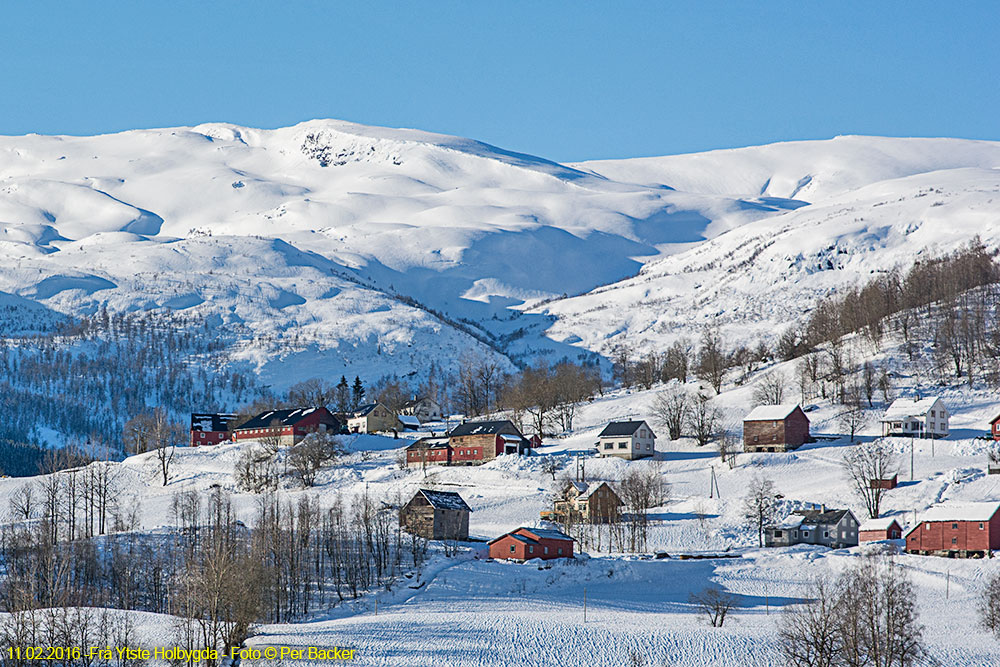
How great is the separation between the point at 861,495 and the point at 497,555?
28024 millimetres

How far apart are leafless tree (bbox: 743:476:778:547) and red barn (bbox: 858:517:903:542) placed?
6145 mm

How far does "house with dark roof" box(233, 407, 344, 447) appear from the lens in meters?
132

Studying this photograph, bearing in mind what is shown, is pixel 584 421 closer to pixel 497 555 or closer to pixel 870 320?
pixel 870 320

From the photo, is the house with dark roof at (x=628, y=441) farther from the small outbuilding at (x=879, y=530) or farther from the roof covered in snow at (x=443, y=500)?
the small outbuilding at (x=879, y=530)

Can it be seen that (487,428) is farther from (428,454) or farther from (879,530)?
(879,530)

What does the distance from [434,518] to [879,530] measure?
2761 centimetres

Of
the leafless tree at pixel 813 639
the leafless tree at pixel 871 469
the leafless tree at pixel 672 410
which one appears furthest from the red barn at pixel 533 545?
the leafless tree at pixel 672 410

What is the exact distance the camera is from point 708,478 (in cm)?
9981

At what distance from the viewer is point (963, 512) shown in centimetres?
7700

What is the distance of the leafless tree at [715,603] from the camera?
60.2 m

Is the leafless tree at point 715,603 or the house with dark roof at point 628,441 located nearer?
the leafless tree at point 715,603

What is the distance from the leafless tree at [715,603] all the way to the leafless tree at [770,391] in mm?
55562

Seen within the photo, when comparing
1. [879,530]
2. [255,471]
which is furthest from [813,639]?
[255,471]

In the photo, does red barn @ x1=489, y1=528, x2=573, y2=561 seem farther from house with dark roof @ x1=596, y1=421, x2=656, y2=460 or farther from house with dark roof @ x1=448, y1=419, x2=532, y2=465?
house with dark roof @ x1=448, y1=419, x2=532, y2=465
